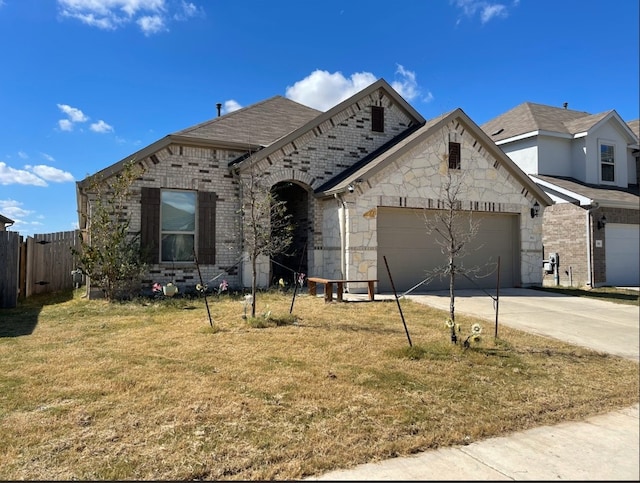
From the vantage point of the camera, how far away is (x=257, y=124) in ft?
47.1

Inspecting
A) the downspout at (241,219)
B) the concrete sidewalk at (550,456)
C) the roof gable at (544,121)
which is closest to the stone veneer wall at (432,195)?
the downspout at (241,219)

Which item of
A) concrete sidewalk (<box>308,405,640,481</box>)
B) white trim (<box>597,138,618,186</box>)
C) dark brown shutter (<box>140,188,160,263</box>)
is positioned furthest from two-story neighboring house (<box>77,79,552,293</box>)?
concrete sidewalk (<box>308,405,640,481</box>)

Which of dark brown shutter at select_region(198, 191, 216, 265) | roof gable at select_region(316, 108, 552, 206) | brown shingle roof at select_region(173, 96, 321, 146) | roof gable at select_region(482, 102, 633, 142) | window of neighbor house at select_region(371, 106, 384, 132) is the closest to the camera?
roof gable at select_region(316, 108, 552, 206)

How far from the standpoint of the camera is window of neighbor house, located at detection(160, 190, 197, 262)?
11703mm

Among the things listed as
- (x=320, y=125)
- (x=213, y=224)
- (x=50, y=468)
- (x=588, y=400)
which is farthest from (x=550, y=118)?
(x=50, y=468)

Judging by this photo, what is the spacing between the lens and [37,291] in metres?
12.5

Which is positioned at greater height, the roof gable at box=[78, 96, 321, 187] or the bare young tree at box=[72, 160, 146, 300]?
the roof gable at box=[78, 96, 321, 187]

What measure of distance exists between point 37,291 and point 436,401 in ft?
39.9

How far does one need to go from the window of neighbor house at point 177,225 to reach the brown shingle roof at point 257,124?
164 centimetres

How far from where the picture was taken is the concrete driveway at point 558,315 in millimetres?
3566

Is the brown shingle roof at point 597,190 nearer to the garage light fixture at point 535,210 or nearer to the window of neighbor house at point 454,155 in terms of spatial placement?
the garage light fixture at point 535,210

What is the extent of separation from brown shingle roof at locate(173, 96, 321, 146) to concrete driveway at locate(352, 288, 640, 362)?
18.8 ft

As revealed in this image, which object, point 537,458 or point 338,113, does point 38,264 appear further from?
point 537,458

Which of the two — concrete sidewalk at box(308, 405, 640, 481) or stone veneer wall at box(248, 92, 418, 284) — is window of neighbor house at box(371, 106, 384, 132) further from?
concrete sidewalk at box(308, 405, 640, 481)
